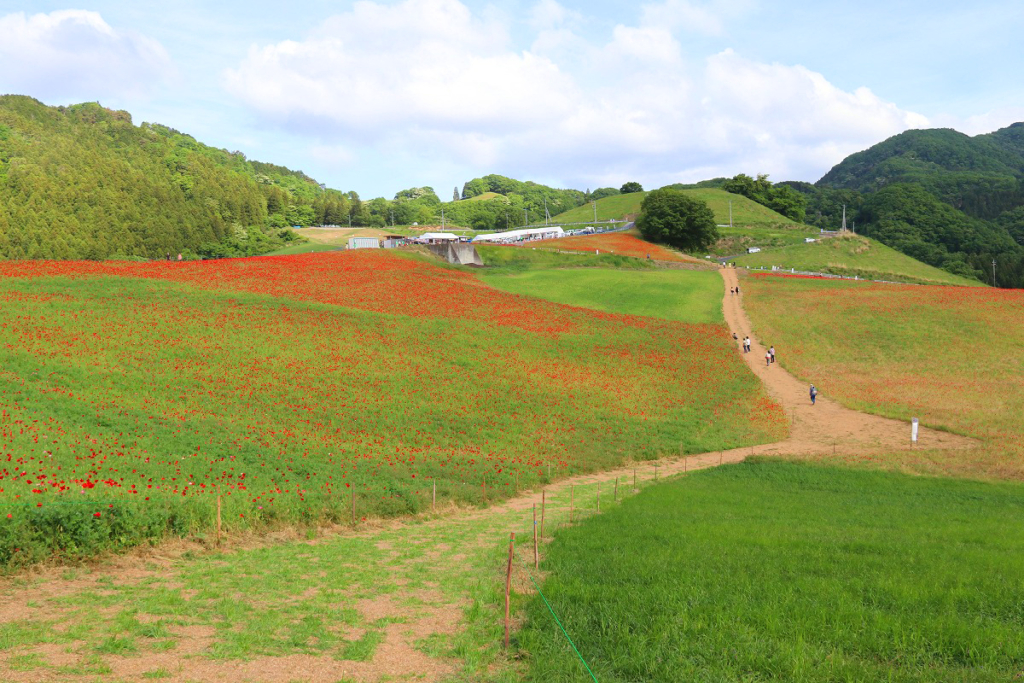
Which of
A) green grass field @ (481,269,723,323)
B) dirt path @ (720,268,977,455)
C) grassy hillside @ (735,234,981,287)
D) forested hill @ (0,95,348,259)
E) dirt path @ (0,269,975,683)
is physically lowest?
dirt path @ (720,268,977,455)

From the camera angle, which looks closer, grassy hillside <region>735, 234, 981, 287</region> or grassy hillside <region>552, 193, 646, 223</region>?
grassy hillside <region>735, 234, 981, 287</region>

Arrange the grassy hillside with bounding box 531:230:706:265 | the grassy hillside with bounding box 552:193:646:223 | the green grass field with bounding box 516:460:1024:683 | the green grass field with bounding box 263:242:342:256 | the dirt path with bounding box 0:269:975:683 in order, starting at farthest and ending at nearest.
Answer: the grassy hillside with bounding box 552:193:646:223 → the green grass field with bounding box 263:242:342:256 → the grassy hillside with bounding box 531:230:706:265 → the dirt path with bounding box 0:269:975:683 → the green grass field with bounding box 516:460:1024:683

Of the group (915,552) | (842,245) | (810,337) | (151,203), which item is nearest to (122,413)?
(915,552)

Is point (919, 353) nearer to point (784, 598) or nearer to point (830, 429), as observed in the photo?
point (830, 429)

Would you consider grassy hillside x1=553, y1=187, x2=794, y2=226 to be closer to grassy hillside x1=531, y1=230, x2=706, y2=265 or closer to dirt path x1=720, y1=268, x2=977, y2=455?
grassy hillside x1=531, y1=230, x2=706, y2=265

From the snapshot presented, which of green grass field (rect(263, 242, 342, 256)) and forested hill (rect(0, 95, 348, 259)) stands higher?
forested hill (rect(0, 95, 348, 259))

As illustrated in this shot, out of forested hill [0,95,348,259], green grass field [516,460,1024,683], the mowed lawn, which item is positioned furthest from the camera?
forested hill [0,95,348,259]

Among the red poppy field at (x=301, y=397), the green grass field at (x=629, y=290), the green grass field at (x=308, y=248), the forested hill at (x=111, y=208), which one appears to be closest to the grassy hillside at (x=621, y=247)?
the green grass field at (x=629, y=290)

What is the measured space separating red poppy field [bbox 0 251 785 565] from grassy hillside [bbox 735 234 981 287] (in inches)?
2302

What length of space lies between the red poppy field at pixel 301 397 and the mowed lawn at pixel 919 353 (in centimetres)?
733

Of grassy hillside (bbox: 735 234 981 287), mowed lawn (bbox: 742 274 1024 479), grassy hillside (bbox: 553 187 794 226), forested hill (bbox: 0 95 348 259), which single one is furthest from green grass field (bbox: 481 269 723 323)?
grassy hillside (bbox: 553 187 794 226)

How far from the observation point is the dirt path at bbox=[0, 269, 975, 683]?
9820 millimetres

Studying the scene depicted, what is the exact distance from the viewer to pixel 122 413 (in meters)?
26.3

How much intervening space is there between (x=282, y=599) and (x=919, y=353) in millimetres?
54528
